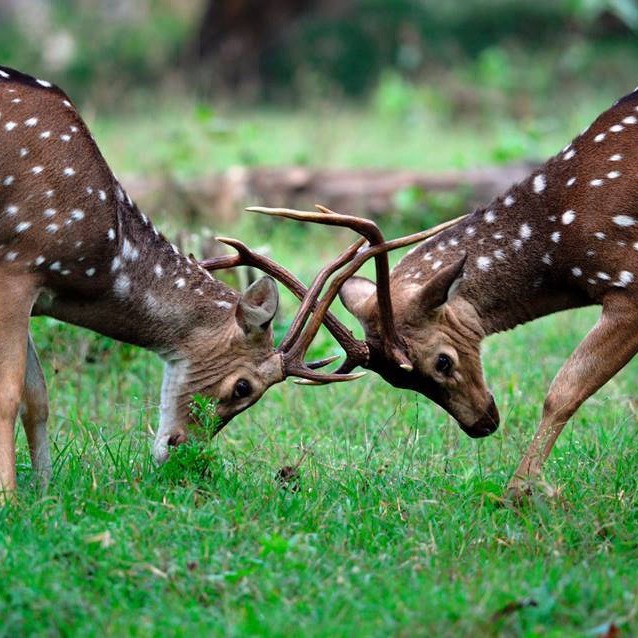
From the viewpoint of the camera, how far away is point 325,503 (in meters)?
5.89

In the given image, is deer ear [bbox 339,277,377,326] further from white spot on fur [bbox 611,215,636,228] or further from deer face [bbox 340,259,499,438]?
white spot on fur [bbox 611,215,636,228]

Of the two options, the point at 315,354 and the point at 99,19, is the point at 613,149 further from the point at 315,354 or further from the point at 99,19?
the point at 99,19

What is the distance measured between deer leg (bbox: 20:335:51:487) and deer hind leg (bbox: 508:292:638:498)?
7.91ft

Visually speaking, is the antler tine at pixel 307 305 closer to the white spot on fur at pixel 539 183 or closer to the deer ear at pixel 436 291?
the deer ear at pixel 436 291

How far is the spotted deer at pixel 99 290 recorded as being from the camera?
603 centimetres

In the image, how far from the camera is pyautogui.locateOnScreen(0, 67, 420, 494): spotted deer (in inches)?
237

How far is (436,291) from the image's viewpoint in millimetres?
6711

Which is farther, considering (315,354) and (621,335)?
(315,354)

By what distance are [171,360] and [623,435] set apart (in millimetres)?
2414

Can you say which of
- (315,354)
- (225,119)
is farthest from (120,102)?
(315,354)

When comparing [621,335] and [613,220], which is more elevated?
[613,220]

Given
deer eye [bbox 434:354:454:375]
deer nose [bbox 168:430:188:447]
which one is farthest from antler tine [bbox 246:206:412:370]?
deer nose [bbox 168:430:188:447]

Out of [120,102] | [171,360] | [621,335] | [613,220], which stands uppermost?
[613,220]

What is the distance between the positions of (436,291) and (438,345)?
314 mm
